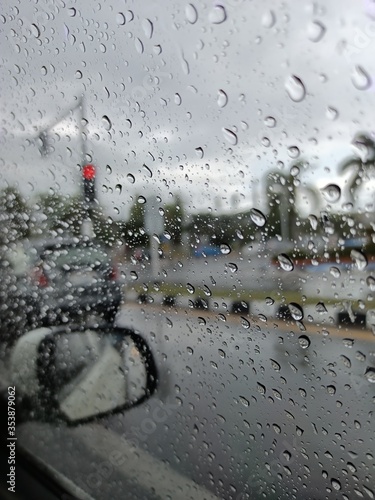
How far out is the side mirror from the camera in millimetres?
1913

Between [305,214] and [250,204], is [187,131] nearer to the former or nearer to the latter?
[250,204]

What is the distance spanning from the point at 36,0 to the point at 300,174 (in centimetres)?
150

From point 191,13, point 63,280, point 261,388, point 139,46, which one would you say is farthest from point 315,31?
point 63,280

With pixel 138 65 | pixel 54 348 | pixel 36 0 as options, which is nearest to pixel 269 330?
pixel 138 65

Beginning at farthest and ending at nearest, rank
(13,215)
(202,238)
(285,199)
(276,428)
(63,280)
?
(13,215)
(63,280)
(202,238)
(276,428)
(285,199)

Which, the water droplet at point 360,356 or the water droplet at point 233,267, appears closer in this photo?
the water droplet at point 360,356

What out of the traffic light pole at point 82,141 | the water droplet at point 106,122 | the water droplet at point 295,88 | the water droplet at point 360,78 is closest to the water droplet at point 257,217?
the water droplet at point 295,88

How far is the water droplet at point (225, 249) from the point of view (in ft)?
4.82

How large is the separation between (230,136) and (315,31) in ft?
1.25

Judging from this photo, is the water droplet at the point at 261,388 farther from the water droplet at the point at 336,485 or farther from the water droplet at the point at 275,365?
the water droplet at the point at 336,485

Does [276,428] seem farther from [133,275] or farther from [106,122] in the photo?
[106,122]

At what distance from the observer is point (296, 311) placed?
131 centimetres

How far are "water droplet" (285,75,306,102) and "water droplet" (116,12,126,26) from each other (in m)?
0.76

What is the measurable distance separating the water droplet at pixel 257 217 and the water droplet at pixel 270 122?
252 millimetres
